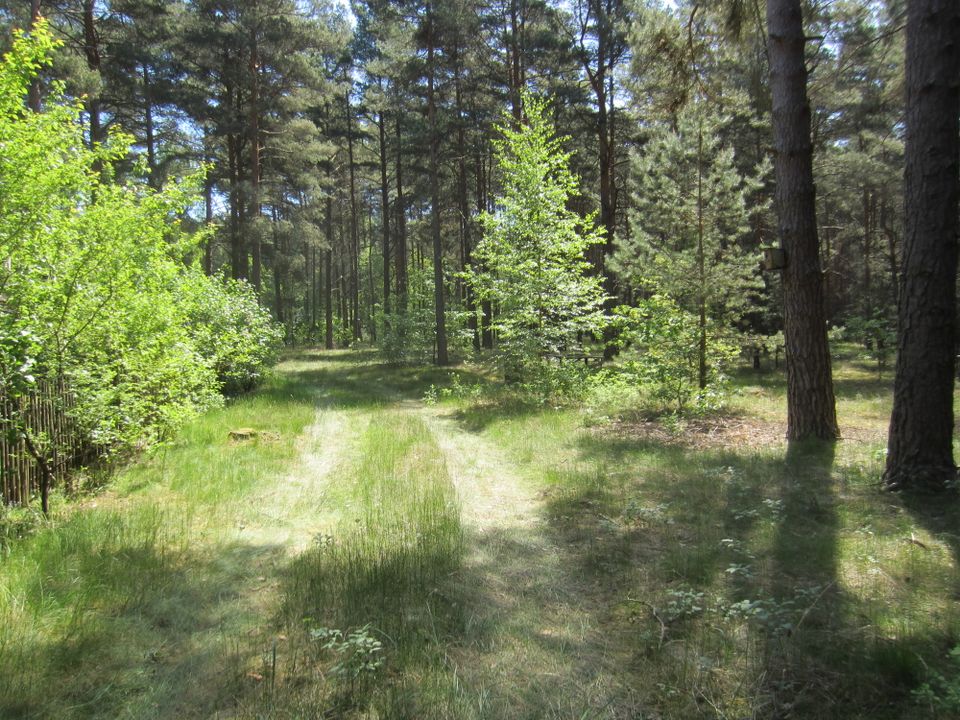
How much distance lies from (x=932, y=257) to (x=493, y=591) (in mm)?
5159

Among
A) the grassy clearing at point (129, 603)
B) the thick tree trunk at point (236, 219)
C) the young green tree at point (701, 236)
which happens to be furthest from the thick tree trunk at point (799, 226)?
the thick tree trunk at point (236, 219)

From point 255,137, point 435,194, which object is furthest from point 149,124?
point 435,194

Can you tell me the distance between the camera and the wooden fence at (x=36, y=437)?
516 cm

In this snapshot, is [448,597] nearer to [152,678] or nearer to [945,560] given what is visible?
[152,678]

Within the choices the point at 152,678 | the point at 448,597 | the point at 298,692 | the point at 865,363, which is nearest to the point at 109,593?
the point at 152,678

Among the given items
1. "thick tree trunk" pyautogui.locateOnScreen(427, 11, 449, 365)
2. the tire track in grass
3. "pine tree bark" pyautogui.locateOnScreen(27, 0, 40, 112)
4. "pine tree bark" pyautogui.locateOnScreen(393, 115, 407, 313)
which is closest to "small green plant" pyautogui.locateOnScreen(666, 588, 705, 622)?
the tire track in grass

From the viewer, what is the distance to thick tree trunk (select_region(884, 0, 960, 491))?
5.32 meters

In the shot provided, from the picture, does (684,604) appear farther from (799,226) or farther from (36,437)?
(36,437)

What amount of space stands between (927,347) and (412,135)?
22039 mm

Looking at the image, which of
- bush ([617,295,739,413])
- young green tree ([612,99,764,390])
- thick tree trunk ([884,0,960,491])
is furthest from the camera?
young green tree ([612,99,764,390])

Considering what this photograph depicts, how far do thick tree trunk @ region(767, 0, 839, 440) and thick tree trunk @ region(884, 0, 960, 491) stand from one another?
167cm

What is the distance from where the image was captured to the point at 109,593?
158 inches

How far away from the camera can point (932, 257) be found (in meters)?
5.34

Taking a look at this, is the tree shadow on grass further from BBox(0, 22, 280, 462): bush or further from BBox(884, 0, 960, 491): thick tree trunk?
BBox(884, 0, 960, 491): thick tree trunk
